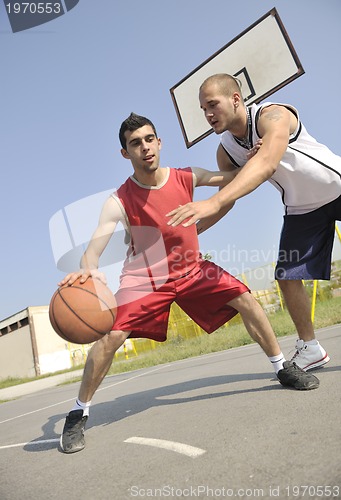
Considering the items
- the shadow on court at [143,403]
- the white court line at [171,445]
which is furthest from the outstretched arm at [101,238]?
the shadow on court at [143,403]

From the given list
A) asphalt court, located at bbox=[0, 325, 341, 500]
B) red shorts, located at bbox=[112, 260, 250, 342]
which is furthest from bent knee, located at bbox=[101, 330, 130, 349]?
asphalt court, located at bbox=[0, 325, 341, 500]

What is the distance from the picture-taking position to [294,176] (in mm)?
3400

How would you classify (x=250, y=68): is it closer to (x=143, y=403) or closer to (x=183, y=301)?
(x=183, y=301)

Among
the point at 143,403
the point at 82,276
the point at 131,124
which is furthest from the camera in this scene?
the point at 143,403

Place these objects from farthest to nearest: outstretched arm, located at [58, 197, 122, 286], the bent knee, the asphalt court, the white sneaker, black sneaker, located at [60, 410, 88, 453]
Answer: the white sneaker, outstretched arm, located at [58, 197, 122, 286], the bent knee, black sneaker, located at [60, 410, 88, 453], the asphalt court

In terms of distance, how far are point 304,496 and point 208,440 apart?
1.00 m

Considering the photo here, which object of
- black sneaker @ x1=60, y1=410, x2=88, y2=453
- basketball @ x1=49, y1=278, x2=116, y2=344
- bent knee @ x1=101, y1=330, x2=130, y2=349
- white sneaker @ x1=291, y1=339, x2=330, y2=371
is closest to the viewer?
black sneaker @ x1=60, y1=410, x2=88, y2=453

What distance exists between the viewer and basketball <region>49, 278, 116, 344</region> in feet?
9.93

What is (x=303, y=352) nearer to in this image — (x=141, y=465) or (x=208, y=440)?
(x=208, y=440)

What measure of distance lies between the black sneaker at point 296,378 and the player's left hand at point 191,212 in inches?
62.8

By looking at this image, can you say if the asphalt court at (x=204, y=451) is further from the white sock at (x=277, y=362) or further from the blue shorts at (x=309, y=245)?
the blue shorts at (x=309, y=245)

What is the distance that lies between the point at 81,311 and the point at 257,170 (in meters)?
1.51

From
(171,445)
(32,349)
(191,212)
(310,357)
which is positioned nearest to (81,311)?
(171,445)

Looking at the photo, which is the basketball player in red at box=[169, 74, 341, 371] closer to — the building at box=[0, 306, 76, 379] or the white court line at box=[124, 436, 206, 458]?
the white court line at box=[124, 436, 206, 458]
